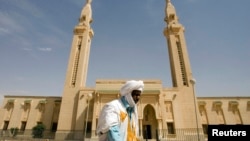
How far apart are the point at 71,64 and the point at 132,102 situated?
31.5m

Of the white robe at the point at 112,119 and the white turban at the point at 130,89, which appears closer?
the white robe at the point at 112,119

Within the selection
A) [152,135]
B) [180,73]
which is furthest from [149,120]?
[180,73]

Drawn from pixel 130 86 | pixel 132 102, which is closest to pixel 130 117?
pixel 132 102

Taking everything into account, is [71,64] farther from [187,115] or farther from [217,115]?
[217,115]

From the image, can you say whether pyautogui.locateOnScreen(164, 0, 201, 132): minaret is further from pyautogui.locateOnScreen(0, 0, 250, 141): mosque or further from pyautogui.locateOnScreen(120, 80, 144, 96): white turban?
pyautogui.locateOnScreen(120, 80, 144, 96): white turban

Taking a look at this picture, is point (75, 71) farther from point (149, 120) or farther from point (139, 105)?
point (149, 120)

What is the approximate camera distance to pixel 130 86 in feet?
8.45

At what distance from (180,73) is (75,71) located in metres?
19.7

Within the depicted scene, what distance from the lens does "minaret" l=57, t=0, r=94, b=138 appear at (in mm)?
27781

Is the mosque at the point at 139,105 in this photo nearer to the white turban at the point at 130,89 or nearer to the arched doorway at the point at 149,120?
the arched doorway at the point at 149,120

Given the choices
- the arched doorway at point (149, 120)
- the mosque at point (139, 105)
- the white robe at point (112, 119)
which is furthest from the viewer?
the arched doorway at point (149, 120)

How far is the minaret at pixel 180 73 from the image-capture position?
26.7 m

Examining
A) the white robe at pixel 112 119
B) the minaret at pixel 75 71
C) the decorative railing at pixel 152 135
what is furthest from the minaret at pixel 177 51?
the white robe at pixel 112 119

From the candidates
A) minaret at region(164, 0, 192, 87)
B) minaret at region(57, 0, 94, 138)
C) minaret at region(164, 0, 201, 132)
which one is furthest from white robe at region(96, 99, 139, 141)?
minaret at region(164, 0, 192, 87)
